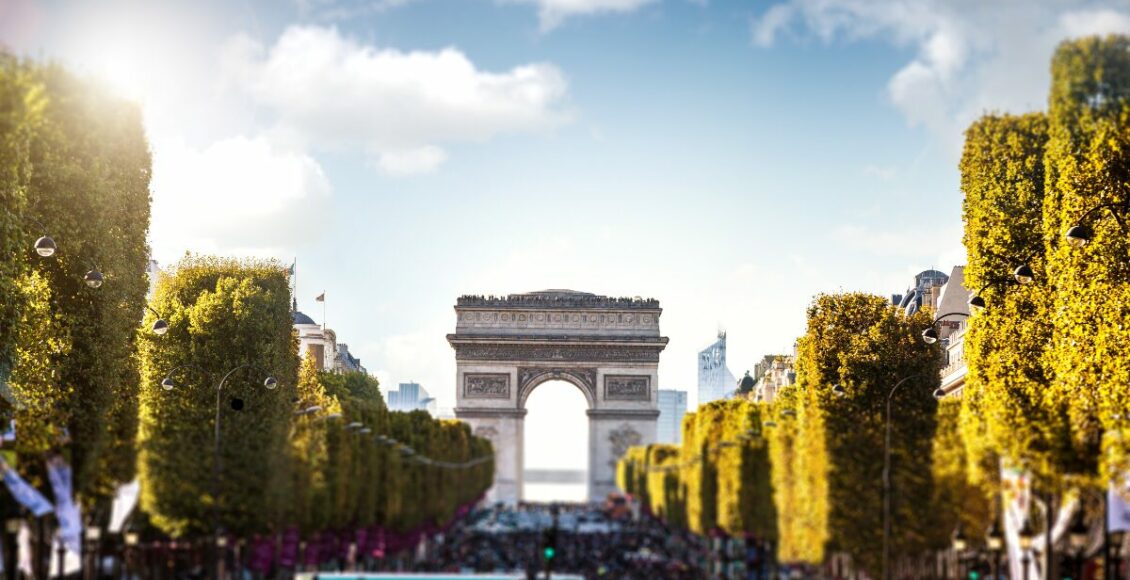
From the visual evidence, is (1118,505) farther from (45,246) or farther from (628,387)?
(628,387)

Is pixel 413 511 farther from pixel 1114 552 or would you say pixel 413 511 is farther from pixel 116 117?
pixel 1114 552

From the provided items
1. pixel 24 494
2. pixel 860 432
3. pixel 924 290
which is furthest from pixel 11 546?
pixel 924 290

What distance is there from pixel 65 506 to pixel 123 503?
8.77ft

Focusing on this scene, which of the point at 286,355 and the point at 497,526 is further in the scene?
the point at 497,526

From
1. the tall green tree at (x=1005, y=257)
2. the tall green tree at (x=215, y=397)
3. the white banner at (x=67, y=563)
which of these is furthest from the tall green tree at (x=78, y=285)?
the tall green tree at (x=1005, y=257)

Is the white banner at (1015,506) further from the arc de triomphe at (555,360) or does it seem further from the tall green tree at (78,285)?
the arc de triomphe at (555,360)

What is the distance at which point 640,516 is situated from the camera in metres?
122

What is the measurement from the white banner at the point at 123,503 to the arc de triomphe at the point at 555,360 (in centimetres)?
9738

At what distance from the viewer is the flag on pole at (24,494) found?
38.8 metres

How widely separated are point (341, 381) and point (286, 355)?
3725cm

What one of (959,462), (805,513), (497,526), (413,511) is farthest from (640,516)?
(959,462)

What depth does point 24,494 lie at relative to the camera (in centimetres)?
3912

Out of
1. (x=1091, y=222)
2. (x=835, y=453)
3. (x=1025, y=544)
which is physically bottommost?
(x=1025, y=544)

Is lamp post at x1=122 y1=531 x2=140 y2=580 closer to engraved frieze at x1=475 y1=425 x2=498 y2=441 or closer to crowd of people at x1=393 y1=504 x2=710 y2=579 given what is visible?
crowd of people at x1=393 y1=504 x2=710 y2=579
